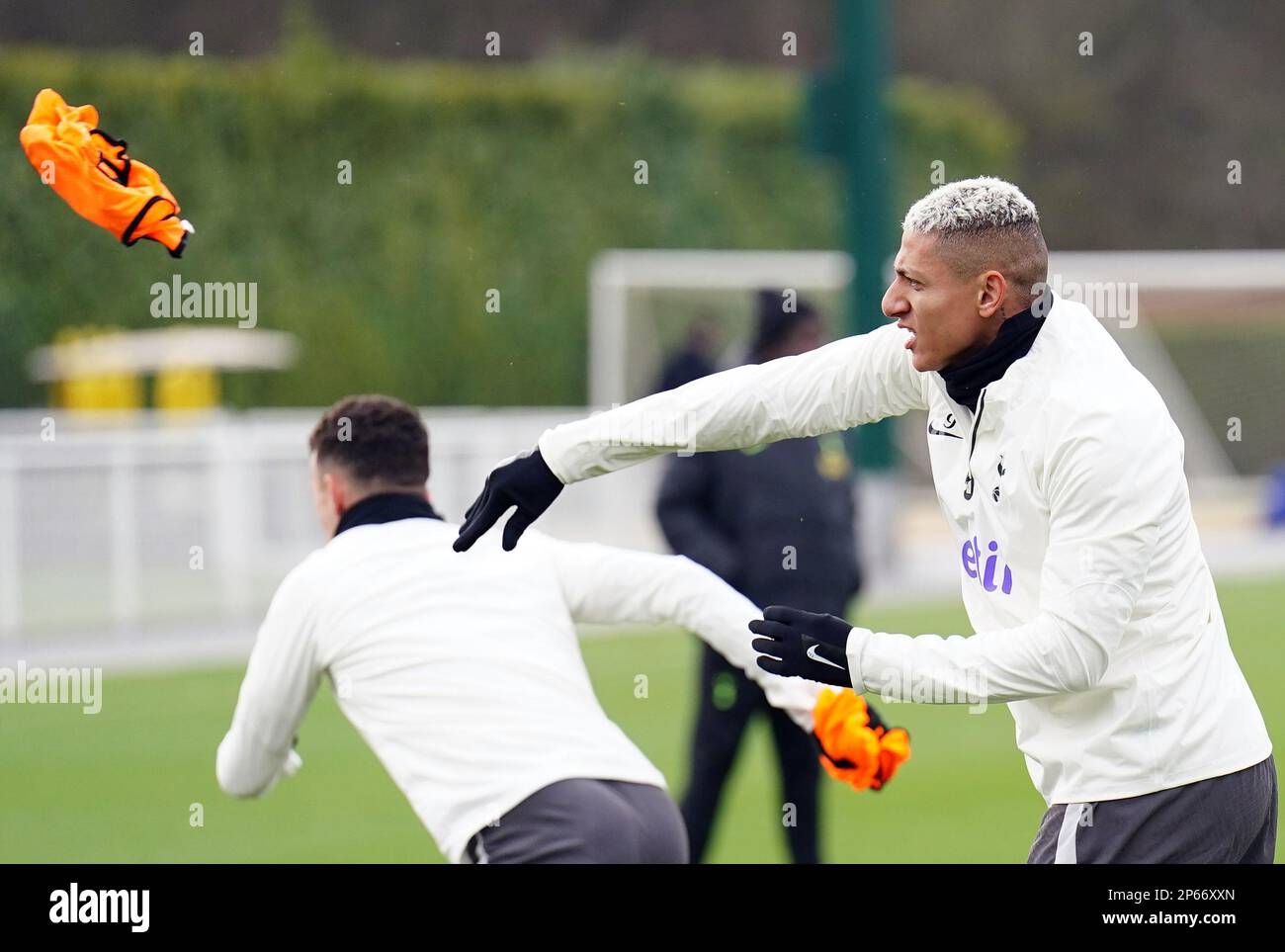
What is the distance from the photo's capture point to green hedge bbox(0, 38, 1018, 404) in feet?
55.9

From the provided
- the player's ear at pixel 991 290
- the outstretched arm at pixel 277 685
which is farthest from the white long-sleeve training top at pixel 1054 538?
the outstretched arm at pixel 277 685

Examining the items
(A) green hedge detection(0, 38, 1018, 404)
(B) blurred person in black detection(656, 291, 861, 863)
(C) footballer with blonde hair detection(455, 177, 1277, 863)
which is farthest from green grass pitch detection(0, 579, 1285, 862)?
(A) green hedge detection(0, 38, 1018, 404)

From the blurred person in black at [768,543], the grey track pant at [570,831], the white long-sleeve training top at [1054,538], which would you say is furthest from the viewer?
the blurred person in black at [768,543]

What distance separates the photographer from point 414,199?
1933cm

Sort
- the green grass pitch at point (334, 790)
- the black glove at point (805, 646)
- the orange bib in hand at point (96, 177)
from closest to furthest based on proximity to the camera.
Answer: the black glove at point (805, 646) → the orange bib in hand at point (96, 177) → the green grass pitch at point (334, 790)

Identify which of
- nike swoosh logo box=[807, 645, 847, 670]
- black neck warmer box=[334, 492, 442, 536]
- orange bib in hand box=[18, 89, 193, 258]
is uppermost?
orange bib in hand box=[18, 89, 193, 258]

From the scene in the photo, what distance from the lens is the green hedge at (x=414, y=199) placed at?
17031mm

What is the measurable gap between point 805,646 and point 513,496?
2.29 ft

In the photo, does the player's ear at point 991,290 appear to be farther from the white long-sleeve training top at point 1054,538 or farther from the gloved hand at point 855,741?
the gloved hand at point 855,741

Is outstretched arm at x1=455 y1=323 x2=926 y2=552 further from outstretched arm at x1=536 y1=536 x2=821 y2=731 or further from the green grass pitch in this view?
the green grass pitch

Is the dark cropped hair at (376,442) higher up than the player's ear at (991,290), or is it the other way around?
the player's ear at (991,290)

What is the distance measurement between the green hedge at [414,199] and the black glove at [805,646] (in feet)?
39.8

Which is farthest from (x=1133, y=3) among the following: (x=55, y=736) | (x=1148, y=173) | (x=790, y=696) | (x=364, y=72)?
(x=790, y=696)

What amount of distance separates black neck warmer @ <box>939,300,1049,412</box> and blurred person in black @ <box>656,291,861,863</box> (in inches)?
101
